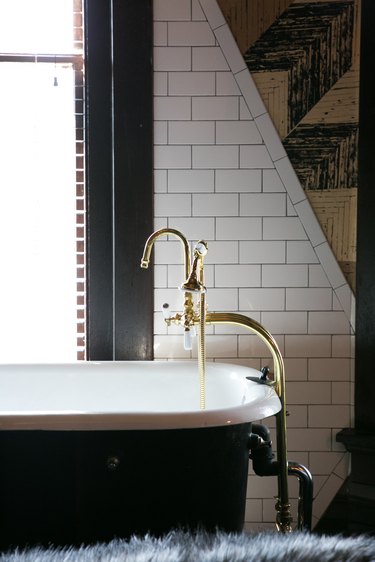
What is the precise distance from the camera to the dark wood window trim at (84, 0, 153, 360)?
9.64 ft

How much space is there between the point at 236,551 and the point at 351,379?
7.12 ft

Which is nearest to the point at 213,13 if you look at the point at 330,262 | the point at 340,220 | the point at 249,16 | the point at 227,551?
the point at 249,16

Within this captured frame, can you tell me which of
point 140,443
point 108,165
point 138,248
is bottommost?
point 140,443

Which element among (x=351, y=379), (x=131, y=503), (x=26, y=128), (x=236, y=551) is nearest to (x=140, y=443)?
(x=131, y=503)

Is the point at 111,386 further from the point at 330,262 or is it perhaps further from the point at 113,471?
the point at 330,262

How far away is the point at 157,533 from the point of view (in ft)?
6.57

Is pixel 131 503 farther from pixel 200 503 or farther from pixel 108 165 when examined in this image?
pixel 108 165

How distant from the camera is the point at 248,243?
2990 millimetres

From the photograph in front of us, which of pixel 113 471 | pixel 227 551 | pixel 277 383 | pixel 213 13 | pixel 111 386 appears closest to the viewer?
pixel 227 551

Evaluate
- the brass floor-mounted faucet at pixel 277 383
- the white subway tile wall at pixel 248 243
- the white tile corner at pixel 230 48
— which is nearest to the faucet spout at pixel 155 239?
the brass floor-mounted faucet at pixel 277 383

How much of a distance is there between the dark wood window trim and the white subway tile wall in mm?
58

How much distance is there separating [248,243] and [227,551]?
7.01 feet

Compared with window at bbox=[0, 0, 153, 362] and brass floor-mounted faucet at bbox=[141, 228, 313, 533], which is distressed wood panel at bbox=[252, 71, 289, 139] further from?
brass floor-mounted faucet at bbox=[141, 228, 313, 533]

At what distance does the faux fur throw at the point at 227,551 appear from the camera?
904 mm
